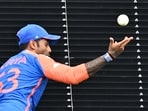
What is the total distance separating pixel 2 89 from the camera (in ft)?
14.6

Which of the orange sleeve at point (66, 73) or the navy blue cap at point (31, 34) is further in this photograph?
the navy blue cap at point (31, 34)

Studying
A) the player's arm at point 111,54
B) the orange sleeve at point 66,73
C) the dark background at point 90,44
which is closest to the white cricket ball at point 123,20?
the dark background at point 90,44

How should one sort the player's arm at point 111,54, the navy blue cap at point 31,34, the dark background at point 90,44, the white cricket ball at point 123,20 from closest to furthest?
the player's arm at point 111,54, the navy blue cap at point 31,34, the white cricket ball at point 123,20, the dark background at point 90,44

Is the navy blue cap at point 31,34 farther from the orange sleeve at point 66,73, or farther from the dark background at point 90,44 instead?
the dark background at point 90,44

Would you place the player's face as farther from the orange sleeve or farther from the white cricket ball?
the white cricket ball

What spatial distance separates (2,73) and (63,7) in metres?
1.00

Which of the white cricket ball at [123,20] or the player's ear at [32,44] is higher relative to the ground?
the white cricket ball at [123,20]

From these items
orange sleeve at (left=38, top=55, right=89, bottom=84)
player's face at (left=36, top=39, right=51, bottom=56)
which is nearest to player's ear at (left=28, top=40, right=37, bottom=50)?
player's face at (left=36, top=39, right=51, bottom=56)

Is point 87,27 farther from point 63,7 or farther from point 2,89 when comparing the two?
point 2,89

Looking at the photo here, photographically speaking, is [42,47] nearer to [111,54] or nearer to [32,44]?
[32,44]

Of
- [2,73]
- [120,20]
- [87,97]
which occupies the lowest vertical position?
[87,97]

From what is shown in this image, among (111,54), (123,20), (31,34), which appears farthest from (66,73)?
(123,20)

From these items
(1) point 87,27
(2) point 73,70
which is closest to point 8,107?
(2) point 73,70

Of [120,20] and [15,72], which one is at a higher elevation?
[120,20]
